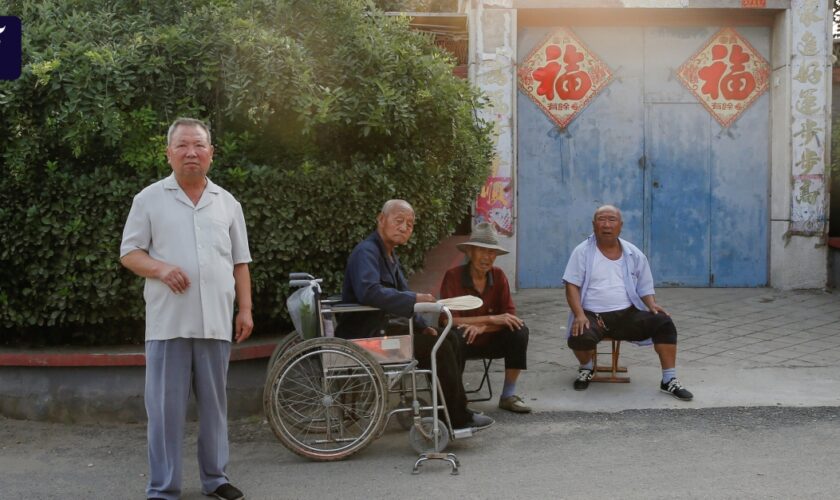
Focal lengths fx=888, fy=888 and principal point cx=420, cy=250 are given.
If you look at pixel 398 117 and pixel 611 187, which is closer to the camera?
pixel 398 117

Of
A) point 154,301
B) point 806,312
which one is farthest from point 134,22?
point 806,312

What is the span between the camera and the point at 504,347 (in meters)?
5.63

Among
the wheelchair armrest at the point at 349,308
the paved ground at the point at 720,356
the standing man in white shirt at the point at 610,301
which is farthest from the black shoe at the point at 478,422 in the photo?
the standing man in white shirt at the point at 610,301

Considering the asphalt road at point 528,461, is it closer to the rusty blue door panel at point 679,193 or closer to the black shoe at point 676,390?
the black shoe at point 676,390

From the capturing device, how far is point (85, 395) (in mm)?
5617

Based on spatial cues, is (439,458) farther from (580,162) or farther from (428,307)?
(580,162)

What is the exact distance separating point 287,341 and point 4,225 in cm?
203

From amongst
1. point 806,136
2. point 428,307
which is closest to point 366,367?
point 428,307

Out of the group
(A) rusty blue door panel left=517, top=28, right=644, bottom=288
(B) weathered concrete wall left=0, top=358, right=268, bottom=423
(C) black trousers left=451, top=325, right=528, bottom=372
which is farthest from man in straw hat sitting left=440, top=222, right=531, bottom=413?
(A) rusty blue door panel left=517, top=28, right=644, bottom=288

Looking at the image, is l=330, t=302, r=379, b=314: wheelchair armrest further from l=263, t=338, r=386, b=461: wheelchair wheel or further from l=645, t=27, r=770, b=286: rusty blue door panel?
l=645, t=27, r=770, b=286: rusty blue door panel

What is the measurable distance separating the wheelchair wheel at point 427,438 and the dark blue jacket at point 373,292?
0.58m

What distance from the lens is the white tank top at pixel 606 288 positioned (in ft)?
20.4

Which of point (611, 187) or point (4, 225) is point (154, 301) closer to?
point (4, 225)

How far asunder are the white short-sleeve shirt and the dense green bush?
165 cm
